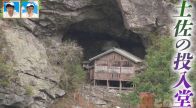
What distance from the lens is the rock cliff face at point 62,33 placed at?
76.2 ft

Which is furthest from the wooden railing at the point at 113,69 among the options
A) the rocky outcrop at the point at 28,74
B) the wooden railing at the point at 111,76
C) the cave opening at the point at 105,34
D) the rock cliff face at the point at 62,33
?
the rocky outcrop at the point at 28,74

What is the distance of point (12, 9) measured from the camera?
471 inches

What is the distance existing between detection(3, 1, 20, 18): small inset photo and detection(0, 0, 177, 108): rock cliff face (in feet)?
32.9

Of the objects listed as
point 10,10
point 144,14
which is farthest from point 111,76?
point 10,10

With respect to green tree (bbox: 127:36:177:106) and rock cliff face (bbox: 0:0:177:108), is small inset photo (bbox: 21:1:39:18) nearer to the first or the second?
green tree (bbox: 127:36:177:106)

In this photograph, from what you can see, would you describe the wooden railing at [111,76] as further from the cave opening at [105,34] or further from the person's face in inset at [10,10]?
the person's face in inset at [10,10]

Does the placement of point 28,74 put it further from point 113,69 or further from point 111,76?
point 113,69

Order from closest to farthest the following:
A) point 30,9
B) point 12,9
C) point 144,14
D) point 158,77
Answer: point 12,9 → point 30,9 → point 158,77 → point 144,14

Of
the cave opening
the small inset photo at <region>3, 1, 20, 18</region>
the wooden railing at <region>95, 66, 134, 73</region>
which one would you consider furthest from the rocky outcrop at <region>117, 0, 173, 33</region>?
the small inset photo at <region>3, 1, 20, 18</region>

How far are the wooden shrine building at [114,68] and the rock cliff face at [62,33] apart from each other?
1461 mm

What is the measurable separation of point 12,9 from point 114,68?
15015 millimetres

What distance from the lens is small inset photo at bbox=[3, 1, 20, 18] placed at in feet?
38.8

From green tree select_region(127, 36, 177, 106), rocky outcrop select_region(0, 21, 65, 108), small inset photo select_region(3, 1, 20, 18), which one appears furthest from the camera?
rocky outcrop select_region(0, 21, 65, 108)

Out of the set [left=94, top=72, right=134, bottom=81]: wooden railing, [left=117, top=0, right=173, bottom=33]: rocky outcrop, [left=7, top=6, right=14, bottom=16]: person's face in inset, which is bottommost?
[left=94, top=72, right=134, bottom=81]: wooden railing
